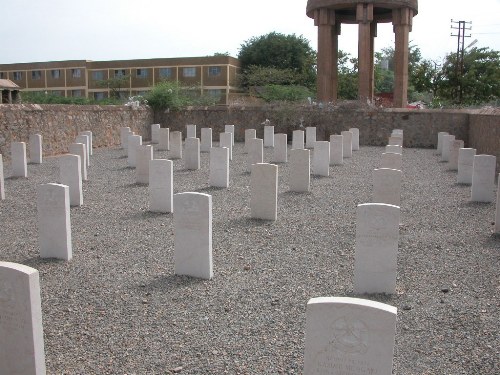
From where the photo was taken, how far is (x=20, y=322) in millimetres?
3453

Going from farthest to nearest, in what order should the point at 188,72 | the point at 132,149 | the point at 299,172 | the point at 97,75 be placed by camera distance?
the point at 97,75, the point at 188,72, the point at 132,149, the point at 299,172

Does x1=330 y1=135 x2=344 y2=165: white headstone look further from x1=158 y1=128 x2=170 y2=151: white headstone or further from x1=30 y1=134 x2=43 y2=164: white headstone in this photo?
x1=30 y1=134 x2=43 y2=164: white headstone

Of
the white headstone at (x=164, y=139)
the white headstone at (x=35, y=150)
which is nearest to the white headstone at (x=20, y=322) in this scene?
the white headstone at (x=35, y=150)

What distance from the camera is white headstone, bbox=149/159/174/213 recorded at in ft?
29.6

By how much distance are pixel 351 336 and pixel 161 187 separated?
6555 mm

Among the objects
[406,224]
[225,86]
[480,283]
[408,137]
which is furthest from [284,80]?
[480,283]

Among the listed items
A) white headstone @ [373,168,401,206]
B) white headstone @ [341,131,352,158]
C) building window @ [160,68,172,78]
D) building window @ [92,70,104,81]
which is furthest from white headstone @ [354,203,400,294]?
building window @ [92,70,104,81]

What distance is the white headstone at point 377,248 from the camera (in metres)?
5.26

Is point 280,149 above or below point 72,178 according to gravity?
above

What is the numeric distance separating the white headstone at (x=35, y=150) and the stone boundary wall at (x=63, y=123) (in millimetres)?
633

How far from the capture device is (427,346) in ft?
13.3

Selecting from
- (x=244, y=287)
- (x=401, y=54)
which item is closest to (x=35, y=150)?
(x=244, y=287)

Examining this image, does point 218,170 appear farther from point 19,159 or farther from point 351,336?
point 351,336

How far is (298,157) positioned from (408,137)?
13.5 meters
